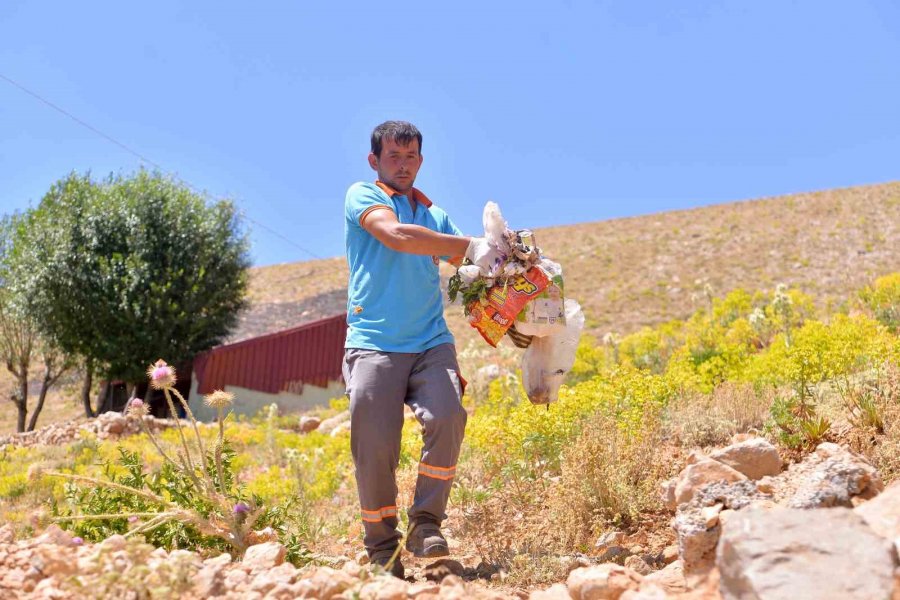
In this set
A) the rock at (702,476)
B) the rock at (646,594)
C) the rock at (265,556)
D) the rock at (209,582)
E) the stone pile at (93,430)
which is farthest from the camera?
the stone pile at (93,430)

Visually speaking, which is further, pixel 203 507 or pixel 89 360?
pixel 89 360

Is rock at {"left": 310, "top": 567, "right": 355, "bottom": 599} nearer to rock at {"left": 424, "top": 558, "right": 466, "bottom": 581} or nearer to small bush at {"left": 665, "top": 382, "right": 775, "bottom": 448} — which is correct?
rock at {"left": 424, "top": 558, "right": 466, "bottom": 581}

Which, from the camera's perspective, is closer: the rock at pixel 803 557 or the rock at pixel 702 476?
the rock at pixel 803 557

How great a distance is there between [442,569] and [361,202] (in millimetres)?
1782

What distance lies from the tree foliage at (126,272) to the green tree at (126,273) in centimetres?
2

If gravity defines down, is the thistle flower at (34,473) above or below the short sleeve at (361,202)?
below

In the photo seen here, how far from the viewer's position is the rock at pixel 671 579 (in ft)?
9.83

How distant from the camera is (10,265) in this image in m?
20.6

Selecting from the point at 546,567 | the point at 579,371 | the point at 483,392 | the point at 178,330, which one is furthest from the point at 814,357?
the point at 178,330

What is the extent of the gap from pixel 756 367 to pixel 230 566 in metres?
4.91

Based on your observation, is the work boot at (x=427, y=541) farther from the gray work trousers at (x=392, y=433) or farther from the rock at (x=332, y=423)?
the rock at (x=332, y=423)

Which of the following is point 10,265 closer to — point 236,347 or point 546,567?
point 236,347

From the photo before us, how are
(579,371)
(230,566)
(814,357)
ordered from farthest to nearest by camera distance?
1. (579,371)
2. (814,357)
3. (230,566)

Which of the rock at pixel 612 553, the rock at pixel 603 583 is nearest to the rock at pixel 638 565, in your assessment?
the rock at pixel 612 553
